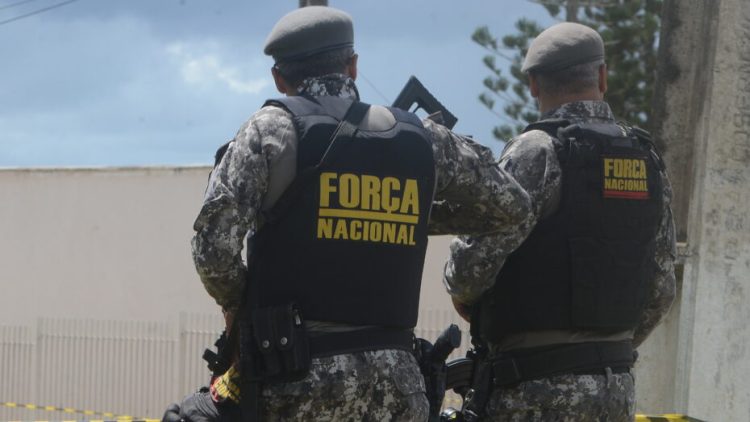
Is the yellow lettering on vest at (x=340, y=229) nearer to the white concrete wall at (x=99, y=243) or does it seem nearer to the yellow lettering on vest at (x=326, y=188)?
the yellow lettering on vest at (x=326, y=188)

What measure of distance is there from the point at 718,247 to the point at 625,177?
11.6 feet

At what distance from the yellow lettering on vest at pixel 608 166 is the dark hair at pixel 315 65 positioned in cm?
105

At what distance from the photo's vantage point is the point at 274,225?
316cm

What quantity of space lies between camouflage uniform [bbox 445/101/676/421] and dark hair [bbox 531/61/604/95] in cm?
14

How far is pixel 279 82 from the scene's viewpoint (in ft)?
11.2

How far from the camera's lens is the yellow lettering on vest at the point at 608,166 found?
3.94 m

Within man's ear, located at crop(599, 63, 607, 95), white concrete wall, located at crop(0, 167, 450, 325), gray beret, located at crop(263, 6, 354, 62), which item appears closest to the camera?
gray beret, located at crop(263, 6, 354, 62)

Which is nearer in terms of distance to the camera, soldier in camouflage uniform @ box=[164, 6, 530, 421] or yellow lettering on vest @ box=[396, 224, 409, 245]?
soldier in camouflage uniform @ box=[164, 6, 530, 421]

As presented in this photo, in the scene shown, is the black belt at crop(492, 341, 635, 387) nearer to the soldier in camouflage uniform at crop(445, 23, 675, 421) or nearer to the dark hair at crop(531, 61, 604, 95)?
the soldier in camouflage uniform at crop(445, 23, 675, 421)

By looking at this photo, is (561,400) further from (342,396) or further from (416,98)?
(416,98)

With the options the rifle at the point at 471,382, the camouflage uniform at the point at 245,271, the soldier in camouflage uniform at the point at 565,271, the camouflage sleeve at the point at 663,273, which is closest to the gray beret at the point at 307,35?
the camouflage uniform at the point at 245,271

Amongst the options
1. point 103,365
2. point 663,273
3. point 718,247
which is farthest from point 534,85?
point 103,365

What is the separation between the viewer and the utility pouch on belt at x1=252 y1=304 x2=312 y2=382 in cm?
310

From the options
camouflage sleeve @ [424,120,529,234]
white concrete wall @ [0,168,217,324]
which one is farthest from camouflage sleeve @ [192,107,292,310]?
white concrete wall @ [0,168,217,324]
